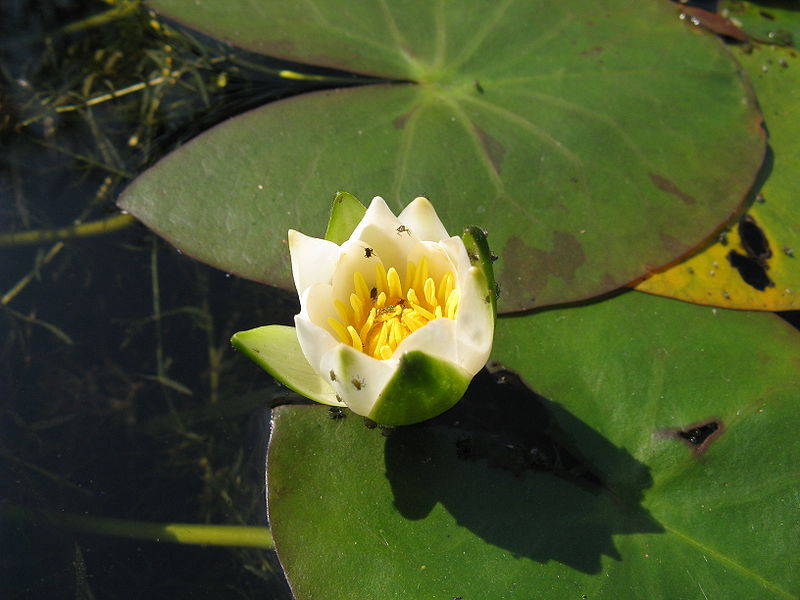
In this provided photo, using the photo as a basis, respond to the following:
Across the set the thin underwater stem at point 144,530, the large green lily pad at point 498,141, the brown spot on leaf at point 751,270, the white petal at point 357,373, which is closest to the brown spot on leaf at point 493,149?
the large green lily pad at point 498,141

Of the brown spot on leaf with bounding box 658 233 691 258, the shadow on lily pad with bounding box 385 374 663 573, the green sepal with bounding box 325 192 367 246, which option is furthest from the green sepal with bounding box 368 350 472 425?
the brown spot on leaf with bounding box 658 233 691 258

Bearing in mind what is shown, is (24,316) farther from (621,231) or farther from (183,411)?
(621,231)

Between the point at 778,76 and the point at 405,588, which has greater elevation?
the point at 778,76

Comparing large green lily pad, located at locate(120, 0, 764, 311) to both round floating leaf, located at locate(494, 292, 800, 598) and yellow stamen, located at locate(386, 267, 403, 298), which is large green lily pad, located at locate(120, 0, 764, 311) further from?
yellow stamen, located at locate(386, 267, 403, 298)

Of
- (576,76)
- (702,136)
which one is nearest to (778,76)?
(702,136)

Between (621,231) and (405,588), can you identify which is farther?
(621,231)

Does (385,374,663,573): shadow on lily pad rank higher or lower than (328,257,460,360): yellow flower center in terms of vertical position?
lower

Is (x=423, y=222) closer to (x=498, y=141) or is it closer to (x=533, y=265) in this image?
(x=533, y=265)
